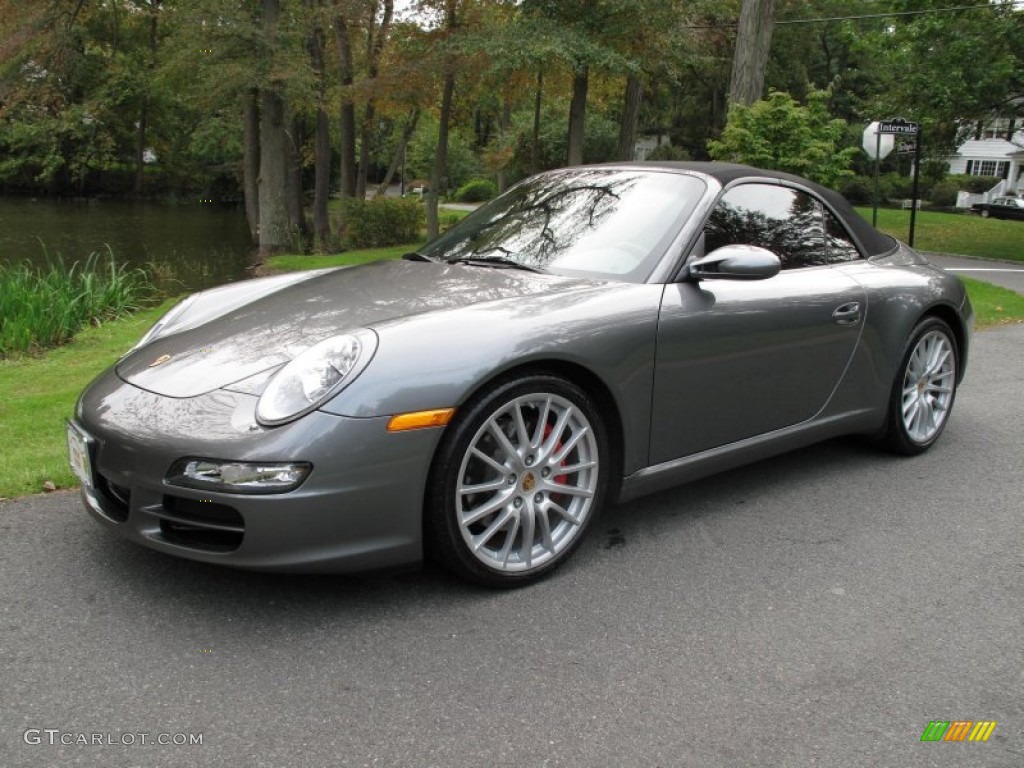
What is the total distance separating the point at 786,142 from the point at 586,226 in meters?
7.84

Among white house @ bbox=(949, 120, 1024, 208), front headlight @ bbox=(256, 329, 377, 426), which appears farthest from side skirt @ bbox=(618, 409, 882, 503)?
white house @ bbox=(949, 120, 1024, 208)

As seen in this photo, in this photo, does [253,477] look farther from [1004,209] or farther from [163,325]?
[1004,209]

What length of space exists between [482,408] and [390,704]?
2.99ft

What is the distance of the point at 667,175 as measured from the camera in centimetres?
375

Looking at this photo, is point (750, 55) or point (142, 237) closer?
point (750, 55)

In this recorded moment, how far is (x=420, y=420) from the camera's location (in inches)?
102

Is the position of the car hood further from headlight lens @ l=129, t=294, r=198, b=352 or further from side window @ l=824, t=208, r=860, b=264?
side window @ l=824, t=208, r=860, b=264

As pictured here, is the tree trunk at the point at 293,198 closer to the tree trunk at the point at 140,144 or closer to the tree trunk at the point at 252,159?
the tree trunk at the point at 252,159

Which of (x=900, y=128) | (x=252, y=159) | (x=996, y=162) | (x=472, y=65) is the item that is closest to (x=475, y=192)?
(x=252, y=159)

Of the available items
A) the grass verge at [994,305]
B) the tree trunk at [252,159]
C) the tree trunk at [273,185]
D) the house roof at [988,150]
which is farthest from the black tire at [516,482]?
the house roof at [988,150]

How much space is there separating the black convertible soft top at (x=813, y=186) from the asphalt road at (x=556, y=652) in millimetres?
1448

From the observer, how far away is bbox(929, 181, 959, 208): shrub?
4444cm

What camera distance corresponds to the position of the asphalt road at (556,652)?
2.14 meters

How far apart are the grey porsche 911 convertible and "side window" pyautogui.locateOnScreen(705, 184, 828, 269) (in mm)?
11
